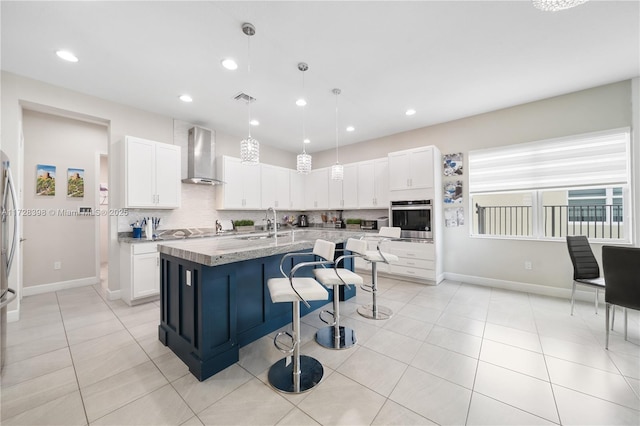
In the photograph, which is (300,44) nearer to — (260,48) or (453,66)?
(260,48)

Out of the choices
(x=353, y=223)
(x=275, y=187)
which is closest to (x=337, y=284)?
(x=353, y=223)

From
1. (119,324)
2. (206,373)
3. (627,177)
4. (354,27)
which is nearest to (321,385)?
(206,373)

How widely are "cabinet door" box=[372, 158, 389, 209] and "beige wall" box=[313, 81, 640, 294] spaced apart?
0.65m

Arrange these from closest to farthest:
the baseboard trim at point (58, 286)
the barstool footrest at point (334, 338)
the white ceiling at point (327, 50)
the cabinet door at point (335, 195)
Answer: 1. the white ceiling at point (327, 50)
2. the barstool footrest at point (334, 338)
3. the baseboard trim at point (58, 286)
4. the cabinet door at point (335, 195)

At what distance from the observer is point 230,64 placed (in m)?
2.67

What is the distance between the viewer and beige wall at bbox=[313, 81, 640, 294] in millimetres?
3230

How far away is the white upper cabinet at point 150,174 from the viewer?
3430 millimetres

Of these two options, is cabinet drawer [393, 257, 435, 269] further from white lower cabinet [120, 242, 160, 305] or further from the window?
white lower cabinet [120, 242, 160, 305]

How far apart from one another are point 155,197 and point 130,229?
652 mm

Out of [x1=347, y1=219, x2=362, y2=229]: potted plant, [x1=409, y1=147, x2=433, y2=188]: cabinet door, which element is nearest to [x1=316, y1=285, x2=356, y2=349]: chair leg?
[x1=409, y1=147, x2=433, y2=188]: cabinet door

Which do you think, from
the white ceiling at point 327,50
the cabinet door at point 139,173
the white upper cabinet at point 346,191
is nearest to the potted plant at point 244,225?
the cabinet door at point 139,173

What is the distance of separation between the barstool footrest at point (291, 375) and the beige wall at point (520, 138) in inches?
139

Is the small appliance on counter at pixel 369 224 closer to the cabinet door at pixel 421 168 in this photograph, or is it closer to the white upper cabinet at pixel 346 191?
the white upper cabinet at pixel 346 191

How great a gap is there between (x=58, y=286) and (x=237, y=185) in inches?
132
